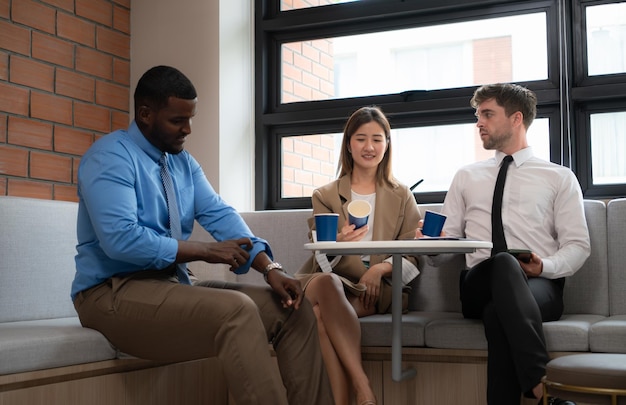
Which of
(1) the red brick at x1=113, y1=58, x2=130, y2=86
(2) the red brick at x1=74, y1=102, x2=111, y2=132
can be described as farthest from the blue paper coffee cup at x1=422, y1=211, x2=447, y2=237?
(1) the red brick at x1=113, y1=58, x2=130, y2=86

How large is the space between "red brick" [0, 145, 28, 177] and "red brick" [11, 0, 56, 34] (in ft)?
1.94

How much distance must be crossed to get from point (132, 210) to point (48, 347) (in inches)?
20.2

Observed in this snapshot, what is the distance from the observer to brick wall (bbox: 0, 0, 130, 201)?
344 centimetres

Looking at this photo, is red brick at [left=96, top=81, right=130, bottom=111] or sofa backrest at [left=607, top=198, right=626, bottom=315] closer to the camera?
sofa backrest at [left=607, top=198, right=626, bottom=315]

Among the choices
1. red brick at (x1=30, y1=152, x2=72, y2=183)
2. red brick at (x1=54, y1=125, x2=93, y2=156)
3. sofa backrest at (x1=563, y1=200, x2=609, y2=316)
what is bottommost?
sofa backrest at (x1=563, y1=200, x2=609, y2=316)

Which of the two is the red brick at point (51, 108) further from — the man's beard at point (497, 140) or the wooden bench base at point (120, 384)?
the man's beard at point (497, 140)

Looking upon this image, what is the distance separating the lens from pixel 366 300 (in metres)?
3.03

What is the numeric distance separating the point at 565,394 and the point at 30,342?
5.14 ft

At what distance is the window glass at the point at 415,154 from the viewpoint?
3.79 m

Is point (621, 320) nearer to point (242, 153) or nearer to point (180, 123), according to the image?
point (180, 123)

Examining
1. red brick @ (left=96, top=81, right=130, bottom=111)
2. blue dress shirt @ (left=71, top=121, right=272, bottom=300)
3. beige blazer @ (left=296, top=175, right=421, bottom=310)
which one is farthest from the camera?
red brick @ (left=96, top=81, right=130, bottom=111)

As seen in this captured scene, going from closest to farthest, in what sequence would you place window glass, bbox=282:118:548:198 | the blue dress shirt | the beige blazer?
the blue dress shirt < the beige blazer < window glass, bbox=282:118:548:198

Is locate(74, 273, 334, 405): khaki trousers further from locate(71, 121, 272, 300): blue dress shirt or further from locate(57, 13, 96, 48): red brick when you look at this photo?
locate(57, 13, 96, 48): red brick

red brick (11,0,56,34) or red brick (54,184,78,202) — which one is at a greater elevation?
red brick (11,0,56,34)
